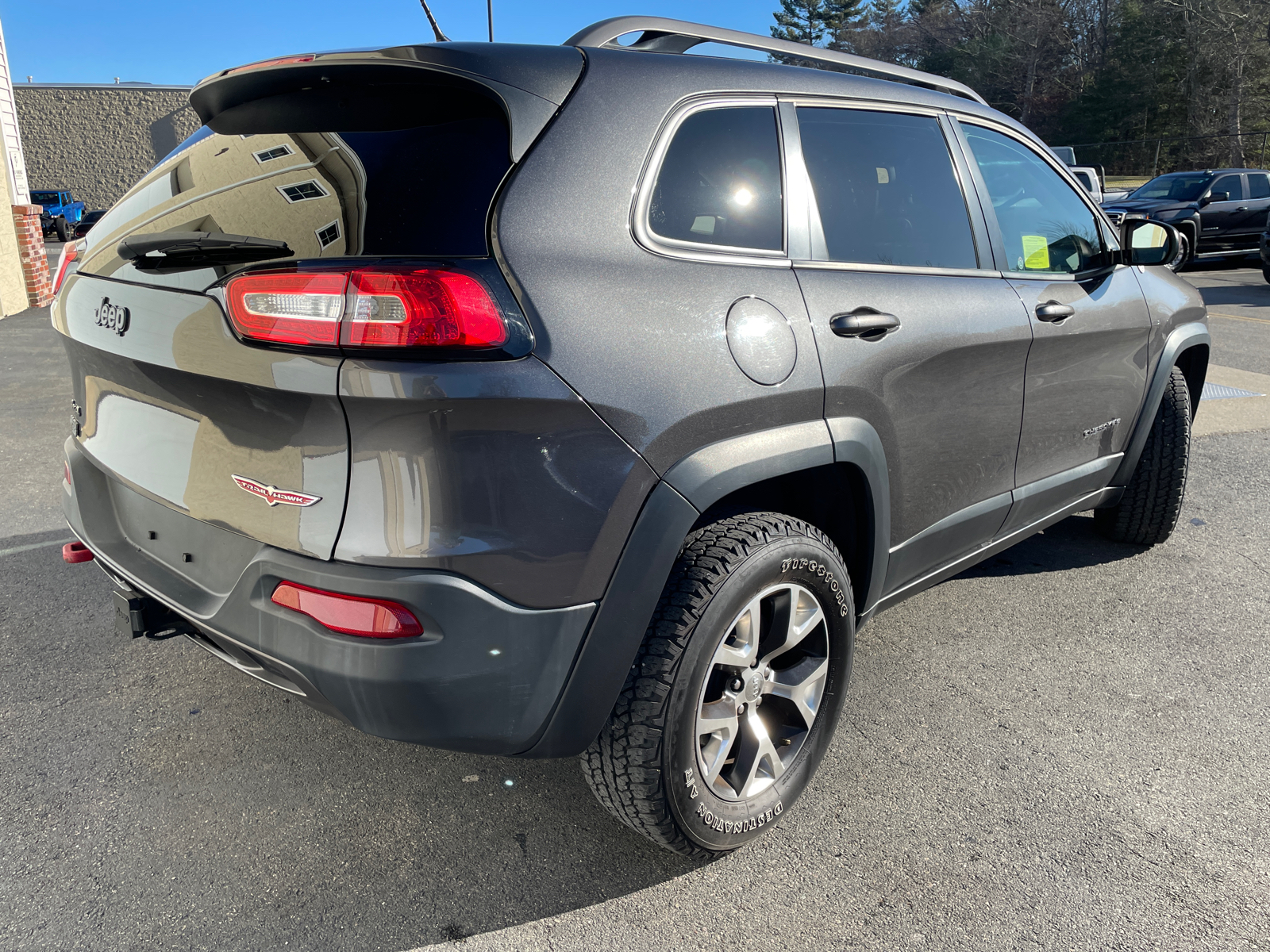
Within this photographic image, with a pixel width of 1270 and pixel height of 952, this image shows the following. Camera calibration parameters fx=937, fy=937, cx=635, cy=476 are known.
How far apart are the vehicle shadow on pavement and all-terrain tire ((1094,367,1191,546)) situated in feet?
0.44

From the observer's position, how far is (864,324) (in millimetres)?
2305

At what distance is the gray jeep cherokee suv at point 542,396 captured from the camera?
170 cm

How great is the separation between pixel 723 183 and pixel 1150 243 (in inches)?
88.6

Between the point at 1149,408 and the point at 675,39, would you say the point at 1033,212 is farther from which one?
the point at 675,39

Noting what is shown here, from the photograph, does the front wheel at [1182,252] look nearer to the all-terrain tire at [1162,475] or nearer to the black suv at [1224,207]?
the all-terrain tire at [1162,475]

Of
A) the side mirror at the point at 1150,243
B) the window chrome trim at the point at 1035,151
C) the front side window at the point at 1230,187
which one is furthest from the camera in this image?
the front side window at the point at 1230,187

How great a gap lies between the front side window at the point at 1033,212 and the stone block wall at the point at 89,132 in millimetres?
38315

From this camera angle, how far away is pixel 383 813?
2346 millimetres

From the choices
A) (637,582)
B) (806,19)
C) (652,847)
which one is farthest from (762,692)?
(806,19)

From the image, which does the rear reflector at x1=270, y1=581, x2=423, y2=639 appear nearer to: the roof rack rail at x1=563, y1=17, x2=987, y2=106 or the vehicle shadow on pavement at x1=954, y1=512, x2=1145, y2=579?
the roof rack rail at x1=563, y1=17, x2=987, y2=106

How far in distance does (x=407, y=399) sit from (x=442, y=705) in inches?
23.2

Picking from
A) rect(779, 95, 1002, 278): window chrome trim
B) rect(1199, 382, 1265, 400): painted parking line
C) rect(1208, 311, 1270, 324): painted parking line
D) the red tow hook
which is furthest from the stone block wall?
rect(779, 95, 1002, 278): window chrome trim

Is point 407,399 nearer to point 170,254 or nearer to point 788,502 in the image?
point 170,254

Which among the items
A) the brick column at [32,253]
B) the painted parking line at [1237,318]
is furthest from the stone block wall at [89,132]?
the painted parking line at [1237,318]
